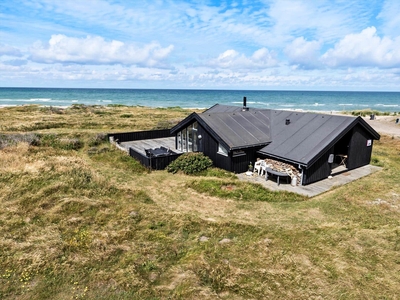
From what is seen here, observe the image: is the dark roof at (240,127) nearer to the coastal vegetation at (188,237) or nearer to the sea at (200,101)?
the coastal vegetation at (188,237)

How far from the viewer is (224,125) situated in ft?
57.1

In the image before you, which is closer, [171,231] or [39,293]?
[39,293]

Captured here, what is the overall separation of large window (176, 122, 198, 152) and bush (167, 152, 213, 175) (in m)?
2.30

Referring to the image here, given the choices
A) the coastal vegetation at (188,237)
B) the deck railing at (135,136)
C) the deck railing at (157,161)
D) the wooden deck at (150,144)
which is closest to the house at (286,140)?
the coastal vegetation at (188,237)

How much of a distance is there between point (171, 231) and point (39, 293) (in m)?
4.31

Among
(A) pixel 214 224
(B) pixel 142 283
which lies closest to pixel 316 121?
(A) pixel 214 224

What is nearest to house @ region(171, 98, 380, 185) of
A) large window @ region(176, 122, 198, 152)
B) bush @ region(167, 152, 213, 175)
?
large window @ region(176, 122, 198, 152)

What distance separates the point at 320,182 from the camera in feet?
48.6

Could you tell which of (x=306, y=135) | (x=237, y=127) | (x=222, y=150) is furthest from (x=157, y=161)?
(x=306, y=135)

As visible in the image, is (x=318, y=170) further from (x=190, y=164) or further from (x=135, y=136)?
(x=135, y=136)

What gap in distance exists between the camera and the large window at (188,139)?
19141 mm

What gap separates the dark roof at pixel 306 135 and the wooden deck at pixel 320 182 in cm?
143

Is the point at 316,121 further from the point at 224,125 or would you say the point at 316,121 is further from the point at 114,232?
the point at 114,232

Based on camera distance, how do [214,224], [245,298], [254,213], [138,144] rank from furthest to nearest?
1. [138,144]
2. [254,213]
3. [214,224]
4. [245,298]
